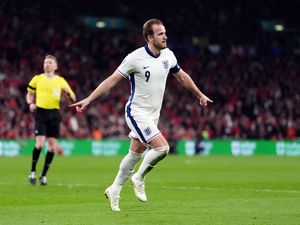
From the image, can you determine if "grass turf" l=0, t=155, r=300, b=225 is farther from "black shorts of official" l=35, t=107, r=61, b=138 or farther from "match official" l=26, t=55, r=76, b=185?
"black shorts of official" l=35, t=107, r=61, b=138

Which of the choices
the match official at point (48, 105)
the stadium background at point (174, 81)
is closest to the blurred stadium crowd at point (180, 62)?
the stadium background at point (174, 81)

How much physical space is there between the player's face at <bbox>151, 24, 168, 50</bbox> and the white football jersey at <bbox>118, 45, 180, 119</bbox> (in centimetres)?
17

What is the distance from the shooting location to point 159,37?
11.3 meters

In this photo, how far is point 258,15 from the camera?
53.9 m

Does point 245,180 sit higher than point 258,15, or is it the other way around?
point 258,15

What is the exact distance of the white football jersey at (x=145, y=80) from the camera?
37.0 ft

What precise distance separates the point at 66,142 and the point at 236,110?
1025cm

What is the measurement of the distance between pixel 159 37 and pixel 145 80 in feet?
1.99

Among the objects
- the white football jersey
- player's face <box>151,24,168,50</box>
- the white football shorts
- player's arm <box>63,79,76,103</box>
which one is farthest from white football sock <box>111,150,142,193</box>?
player's arm <box>63,79,76,103</box>

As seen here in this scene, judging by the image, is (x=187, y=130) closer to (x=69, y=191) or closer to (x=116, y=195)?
(x=69, y=191)

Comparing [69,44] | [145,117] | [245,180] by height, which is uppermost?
[69,44]

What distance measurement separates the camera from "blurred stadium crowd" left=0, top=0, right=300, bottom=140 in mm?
41000

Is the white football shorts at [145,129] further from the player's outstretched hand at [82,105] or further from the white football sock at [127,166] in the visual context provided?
the player's outstretched hand at [82,105]

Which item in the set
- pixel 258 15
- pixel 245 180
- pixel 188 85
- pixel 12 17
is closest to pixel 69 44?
pixel 12 17
